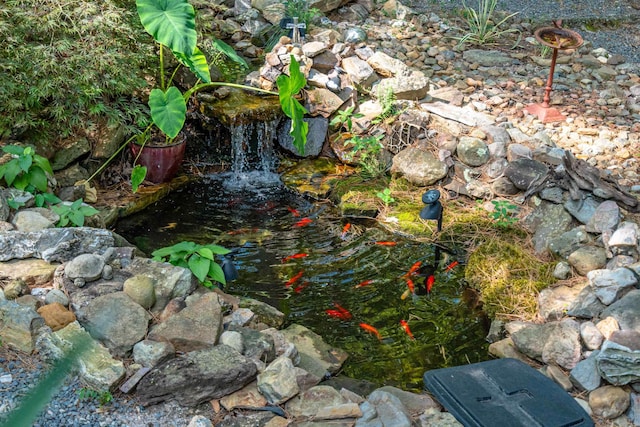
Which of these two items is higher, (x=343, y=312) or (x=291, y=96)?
(x=291, y=96)

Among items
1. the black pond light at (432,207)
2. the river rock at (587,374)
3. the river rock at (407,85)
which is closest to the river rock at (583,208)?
the black pond light at (432,207)

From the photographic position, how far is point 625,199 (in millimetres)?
4422

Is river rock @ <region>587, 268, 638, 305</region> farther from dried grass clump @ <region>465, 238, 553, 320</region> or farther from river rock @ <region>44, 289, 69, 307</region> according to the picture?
river rock @ <region>44, 289, 69, 307</region>

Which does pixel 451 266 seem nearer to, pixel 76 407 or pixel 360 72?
pixel 360 72

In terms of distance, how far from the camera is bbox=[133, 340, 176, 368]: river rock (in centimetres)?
294

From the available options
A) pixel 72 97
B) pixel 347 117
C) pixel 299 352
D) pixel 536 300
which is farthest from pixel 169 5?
pixel 536 300

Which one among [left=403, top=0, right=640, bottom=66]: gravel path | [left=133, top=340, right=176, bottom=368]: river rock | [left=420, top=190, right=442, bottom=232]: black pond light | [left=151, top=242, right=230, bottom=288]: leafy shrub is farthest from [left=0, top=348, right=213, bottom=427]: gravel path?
[left=403, top=0, right=640, bottom=66]: gravel path

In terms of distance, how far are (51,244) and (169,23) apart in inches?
68.4

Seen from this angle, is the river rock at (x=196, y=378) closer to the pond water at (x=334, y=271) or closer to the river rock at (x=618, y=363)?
the pond water at (x=334, y=271)

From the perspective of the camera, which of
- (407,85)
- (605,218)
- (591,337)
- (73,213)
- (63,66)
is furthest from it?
(407,85)

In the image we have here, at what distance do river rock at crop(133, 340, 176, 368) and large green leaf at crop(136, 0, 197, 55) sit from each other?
2224mm

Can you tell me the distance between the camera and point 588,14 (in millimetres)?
7910

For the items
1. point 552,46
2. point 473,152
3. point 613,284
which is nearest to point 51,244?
point 613,284

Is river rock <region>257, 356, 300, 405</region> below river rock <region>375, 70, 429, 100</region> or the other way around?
below
